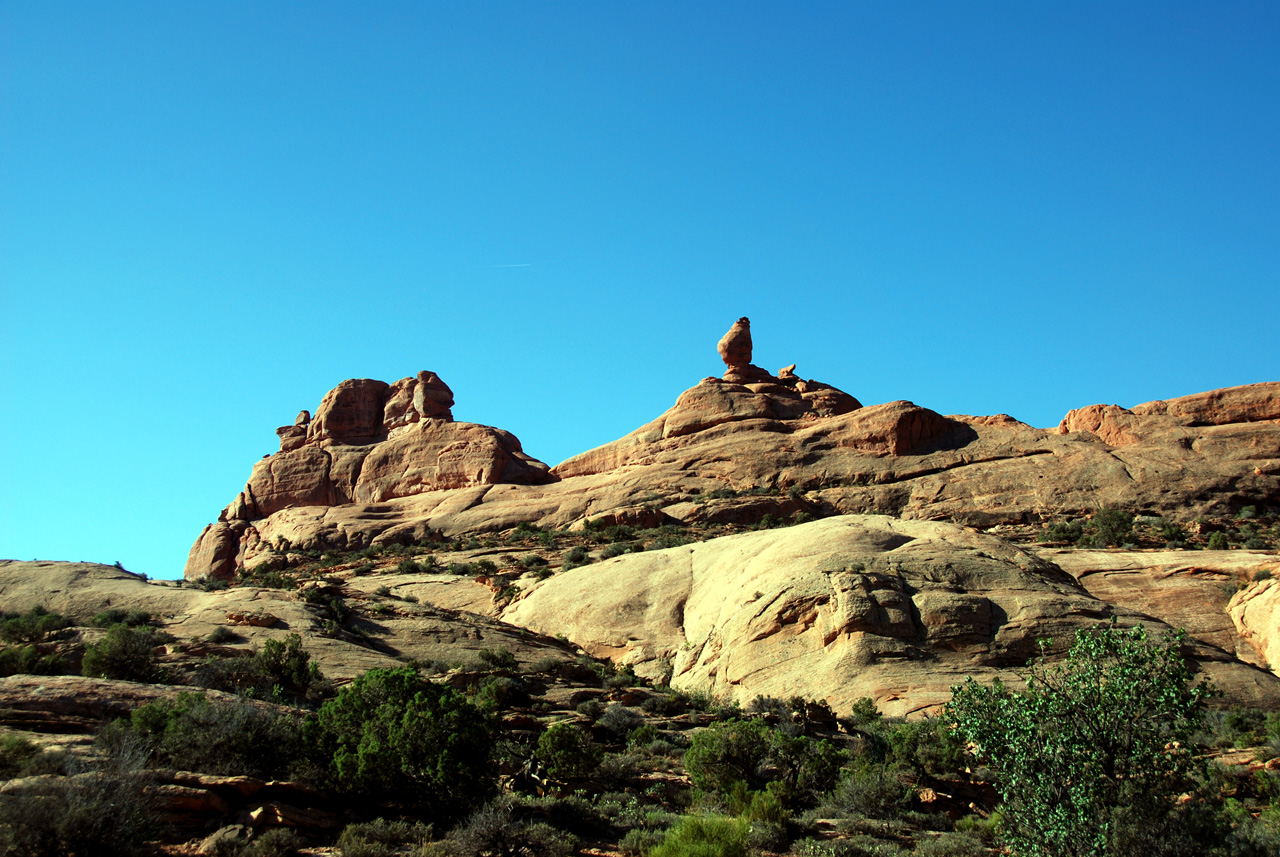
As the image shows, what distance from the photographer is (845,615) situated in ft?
83.2

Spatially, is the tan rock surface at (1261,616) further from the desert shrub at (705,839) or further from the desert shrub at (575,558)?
the desert shrub at (575,558)

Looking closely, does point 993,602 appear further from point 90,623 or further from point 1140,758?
point 90,623

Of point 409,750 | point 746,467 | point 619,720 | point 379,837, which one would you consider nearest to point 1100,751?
point 379,837

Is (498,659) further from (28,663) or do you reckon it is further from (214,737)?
(214,737)

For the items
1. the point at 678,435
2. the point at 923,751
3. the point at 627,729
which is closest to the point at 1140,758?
the point at 923,751

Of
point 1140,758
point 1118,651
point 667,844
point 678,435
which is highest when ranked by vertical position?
point 678,435

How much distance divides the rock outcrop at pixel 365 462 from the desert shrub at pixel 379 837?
47.4 meters

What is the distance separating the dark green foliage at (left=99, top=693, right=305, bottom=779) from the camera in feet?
45.3

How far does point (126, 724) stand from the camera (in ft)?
49.6

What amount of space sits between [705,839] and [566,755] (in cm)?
469

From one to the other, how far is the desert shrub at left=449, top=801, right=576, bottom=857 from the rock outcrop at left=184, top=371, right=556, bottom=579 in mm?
47444

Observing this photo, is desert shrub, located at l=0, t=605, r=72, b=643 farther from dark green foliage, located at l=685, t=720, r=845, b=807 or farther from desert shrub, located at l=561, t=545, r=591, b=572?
desert shrub, located at l=561, t=545, r=591, b=572

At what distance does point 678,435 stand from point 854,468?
40.3ft

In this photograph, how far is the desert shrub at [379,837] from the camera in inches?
472
